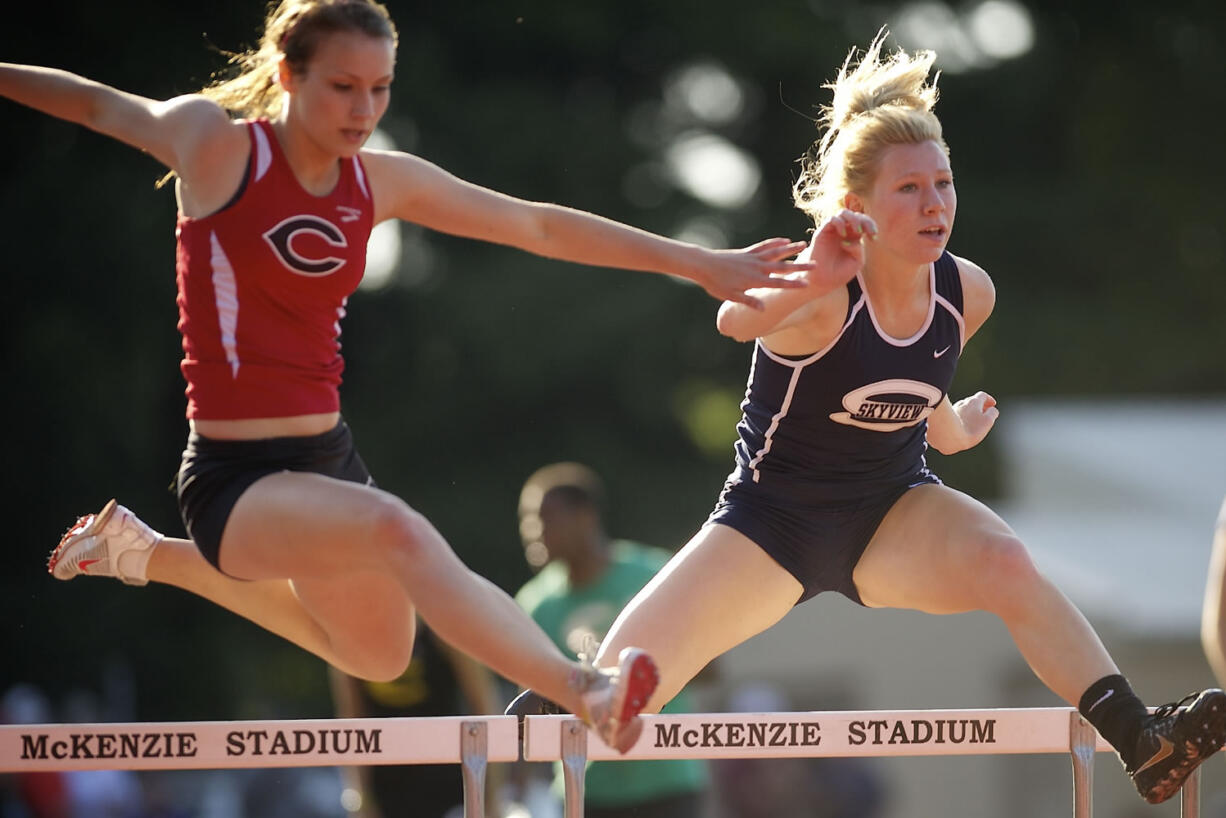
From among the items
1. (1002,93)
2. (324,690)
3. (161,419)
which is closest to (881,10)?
(1002,93)

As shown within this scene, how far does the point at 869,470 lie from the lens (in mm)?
4605

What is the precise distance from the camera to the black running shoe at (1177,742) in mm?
3973

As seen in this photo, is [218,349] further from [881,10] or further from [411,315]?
[881,10]

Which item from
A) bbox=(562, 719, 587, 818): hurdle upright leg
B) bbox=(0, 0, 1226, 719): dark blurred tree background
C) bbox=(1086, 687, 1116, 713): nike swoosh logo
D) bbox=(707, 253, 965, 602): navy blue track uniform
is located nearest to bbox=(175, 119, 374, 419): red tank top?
bbox=(562, 719, 587, 818): hurdle upright leg

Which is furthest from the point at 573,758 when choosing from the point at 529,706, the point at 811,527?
the point at 811,527

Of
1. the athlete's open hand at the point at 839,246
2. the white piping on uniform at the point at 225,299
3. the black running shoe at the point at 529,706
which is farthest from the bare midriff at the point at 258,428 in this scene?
the athlete's open hand at the point at 839,246

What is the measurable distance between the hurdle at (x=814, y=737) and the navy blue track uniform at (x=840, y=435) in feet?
1.33

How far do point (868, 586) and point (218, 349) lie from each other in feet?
6.45

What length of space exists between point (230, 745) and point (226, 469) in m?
0.86

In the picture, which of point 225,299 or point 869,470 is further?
point 869,470

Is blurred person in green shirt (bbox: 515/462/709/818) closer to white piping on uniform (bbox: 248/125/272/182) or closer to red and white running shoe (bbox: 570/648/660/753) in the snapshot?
red and white running shoe (bbox: 570/648/660/753)

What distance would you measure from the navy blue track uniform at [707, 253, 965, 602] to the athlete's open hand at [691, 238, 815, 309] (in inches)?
17.9

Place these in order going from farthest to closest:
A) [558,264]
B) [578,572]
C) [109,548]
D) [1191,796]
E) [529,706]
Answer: [558,264]
[578,572]
[529,706]
[109,548]
[1191,796]

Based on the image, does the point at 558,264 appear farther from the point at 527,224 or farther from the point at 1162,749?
the point at 1162,749
